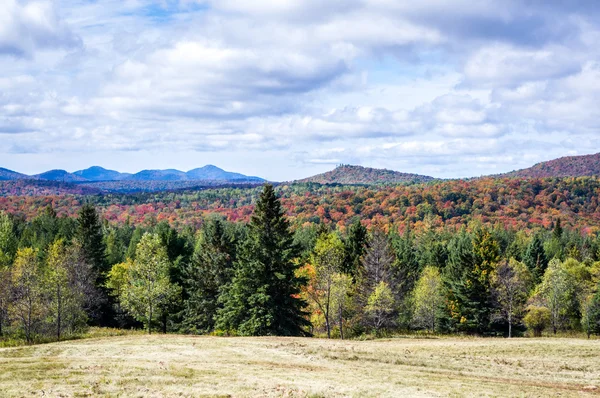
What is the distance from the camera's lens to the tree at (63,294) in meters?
56.2

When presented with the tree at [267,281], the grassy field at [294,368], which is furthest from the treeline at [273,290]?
the grassy field at [294,368]

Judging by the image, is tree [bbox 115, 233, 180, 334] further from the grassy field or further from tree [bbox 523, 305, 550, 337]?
Result: tree [bbox 523, 305, 550, 337]

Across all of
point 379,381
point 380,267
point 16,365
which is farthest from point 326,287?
point 16,365

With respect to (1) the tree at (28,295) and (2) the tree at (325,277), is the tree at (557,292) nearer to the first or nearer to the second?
(2) the tree at (325,277)

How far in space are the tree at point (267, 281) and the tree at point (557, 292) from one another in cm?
4283

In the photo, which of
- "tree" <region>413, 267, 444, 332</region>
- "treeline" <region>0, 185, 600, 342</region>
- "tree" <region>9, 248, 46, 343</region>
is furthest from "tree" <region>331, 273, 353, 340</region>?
"tree" <region>9, 248, 46, 343</region>

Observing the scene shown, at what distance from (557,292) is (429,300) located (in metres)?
19.3

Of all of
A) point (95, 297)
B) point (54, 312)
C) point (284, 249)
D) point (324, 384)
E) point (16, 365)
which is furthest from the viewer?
point (95, 297)

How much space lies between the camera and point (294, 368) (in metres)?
31.6

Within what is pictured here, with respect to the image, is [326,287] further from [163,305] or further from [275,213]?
[163,305]

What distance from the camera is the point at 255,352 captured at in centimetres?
3700

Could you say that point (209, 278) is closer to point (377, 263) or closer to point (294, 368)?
point (377, 263)

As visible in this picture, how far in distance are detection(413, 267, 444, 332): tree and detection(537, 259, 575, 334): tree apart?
16.1 m

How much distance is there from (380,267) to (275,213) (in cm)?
1790
